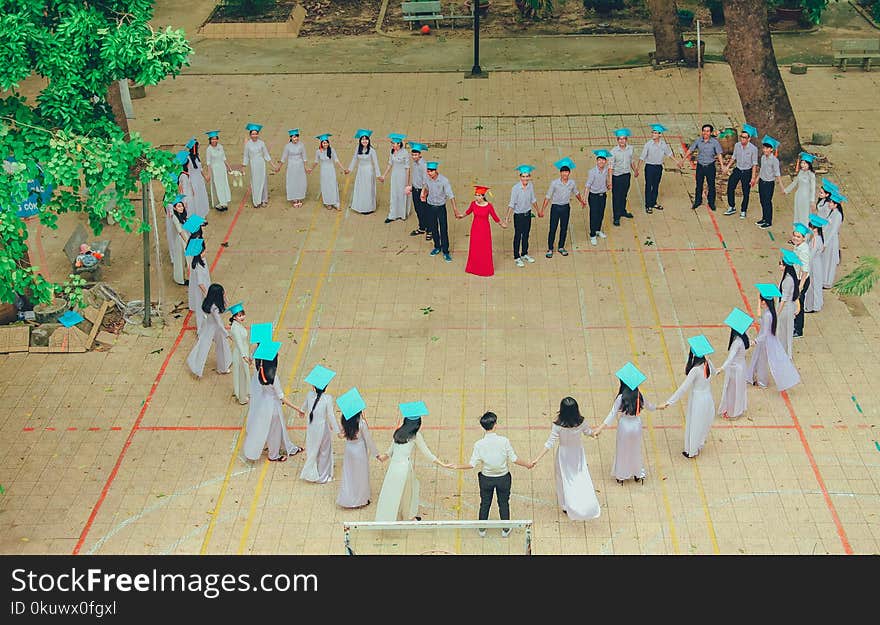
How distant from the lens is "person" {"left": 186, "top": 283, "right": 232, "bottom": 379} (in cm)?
1472

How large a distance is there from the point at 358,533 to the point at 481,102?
14.8m

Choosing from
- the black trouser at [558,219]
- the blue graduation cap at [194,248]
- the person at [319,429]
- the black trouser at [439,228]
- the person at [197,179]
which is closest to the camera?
the person at [319,429]

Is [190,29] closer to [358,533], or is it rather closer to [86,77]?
[86,77]

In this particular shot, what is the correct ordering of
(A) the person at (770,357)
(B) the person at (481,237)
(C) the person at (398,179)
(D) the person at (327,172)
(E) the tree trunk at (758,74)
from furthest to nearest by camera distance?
(E) the tree trunk at (758,74) → (D) the person at (327,172) → (C) the person at (398,179) → (B) the person at (481,237) → (A) the person at (770,357)

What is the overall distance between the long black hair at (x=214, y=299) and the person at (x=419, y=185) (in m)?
4.45

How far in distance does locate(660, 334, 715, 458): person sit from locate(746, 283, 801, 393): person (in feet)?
3.79

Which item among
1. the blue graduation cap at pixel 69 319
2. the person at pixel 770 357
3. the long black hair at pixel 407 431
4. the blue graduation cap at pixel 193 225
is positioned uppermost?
the blue graduation cap at pixel 193 225

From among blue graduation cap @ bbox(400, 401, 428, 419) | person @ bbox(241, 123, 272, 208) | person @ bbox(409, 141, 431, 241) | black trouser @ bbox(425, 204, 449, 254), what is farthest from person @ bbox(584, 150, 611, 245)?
blue graduation cap @ bbox(400, 401, 428, 419)

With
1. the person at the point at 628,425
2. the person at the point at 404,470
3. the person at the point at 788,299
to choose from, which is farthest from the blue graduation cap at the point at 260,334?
the person at the point at 788,299

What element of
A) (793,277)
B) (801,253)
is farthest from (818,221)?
(793,277)

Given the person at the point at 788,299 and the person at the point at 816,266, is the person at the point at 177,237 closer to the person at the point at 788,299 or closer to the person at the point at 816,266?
the person at the point at 788,299

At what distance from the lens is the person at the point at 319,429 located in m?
12.5

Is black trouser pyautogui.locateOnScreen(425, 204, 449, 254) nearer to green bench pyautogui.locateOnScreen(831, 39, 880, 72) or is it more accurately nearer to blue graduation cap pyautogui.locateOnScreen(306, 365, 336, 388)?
blue graduation cap pyautogui.locateOnScreen(306, 365, 336, 388)

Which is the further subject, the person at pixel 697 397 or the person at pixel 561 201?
the person at pixel 561 201
